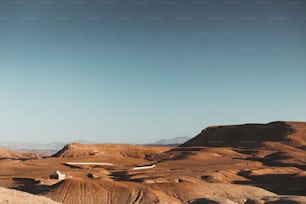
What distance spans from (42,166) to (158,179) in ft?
114

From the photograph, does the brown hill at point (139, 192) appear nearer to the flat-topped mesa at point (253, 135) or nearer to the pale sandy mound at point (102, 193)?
the pale sandy mound at point (102, 193)

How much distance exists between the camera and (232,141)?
461 ft

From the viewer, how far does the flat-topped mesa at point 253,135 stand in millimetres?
131000

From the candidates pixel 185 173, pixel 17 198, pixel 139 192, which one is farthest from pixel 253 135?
pixel 17 198

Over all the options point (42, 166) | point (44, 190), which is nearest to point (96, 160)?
point (42, 166)

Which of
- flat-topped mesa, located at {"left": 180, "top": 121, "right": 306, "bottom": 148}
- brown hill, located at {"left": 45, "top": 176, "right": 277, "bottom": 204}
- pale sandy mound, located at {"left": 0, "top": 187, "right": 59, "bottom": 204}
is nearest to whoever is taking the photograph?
pale sandy mound, located at {"left": 0, "top": 187, "right": 59, "bottom": 204}

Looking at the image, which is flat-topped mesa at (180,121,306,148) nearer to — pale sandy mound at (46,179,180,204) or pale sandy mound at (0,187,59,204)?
pale sandy mound at (46,179,180,204)

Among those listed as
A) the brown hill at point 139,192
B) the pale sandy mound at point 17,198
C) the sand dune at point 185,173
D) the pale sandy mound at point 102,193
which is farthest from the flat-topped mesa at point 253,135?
the pale sandy mound at point 17,198

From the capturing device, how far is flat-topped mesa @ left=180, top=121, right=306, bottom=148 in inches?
5157

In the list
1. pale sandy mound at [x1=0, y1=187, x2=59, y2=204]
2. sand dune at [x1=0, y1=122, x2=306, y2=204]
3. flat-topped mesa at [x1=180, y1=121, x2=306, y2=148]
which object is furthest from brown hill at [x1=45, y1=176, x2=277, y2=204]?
flat-topped mesa at [x1=180, y1=121, x2=306, y2=148]

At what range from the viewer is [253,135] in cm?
13950

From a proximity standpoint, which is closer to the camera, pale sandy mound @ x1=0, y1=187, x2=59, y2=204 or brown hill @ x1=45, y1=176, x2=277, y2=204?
pale sandy mound @ x1=0, y1=187, x2=59, y2=204

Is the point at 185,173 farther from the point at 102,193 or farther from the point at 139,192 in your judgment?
the point at 102,193

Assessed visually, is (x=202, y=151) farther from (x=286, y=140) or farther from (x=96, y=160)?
(x=286, y=140)
